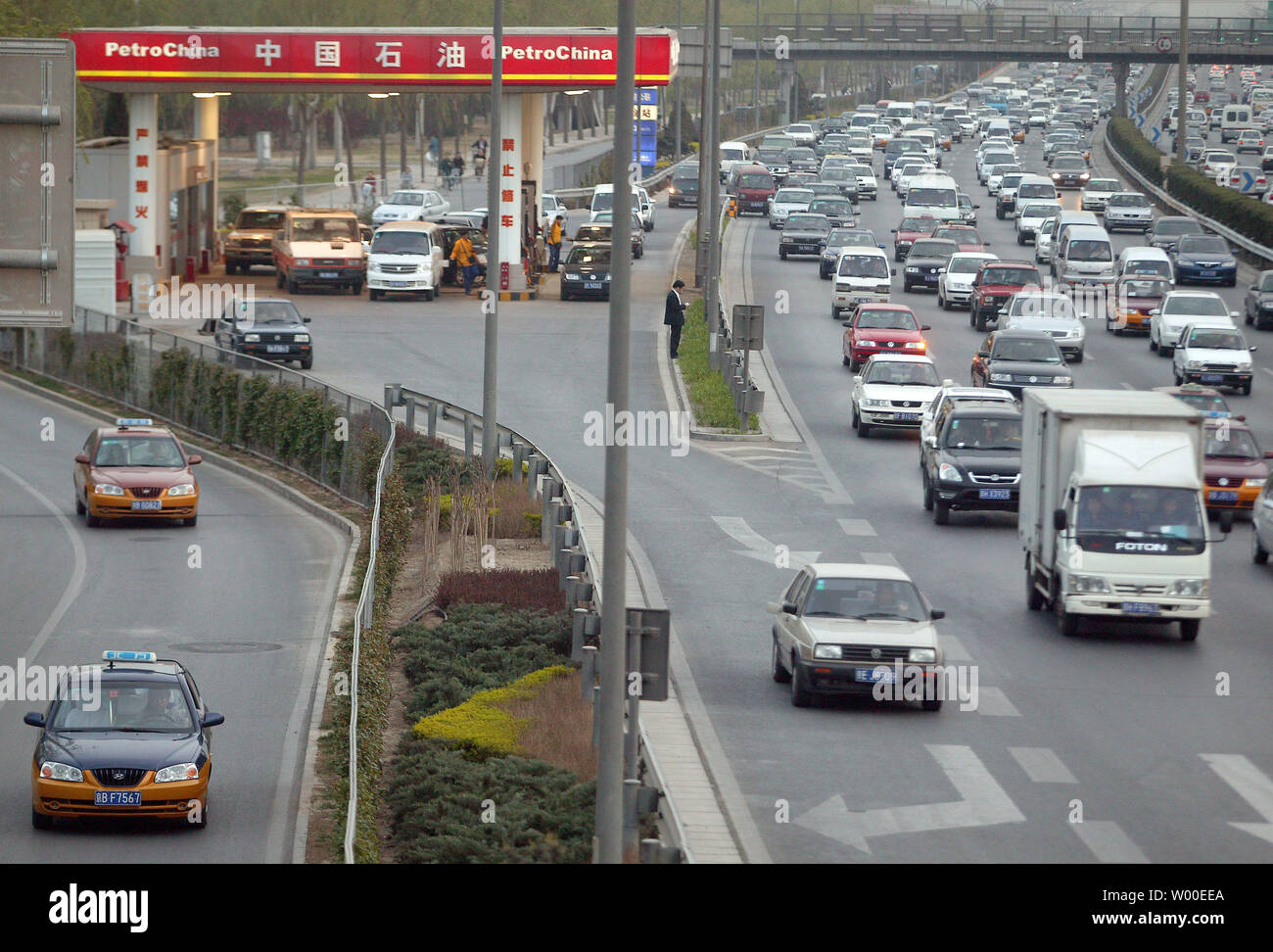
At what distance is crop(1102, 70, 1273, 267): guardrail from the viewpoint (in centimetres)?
6475

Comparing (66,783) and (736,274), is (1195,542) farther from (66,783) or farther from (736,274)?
(736,274)

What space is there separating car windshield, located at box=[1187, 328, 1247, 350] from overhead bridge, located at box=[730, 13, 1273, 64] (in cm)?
6789

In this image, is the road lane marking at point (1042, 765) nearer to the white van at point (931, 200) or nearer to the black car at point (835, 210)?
the black car at point (835, 210)

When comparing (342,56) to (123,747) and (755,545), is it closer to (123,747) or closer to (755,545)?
(755,545)

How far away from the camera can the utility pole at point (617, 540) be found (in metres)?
13.1

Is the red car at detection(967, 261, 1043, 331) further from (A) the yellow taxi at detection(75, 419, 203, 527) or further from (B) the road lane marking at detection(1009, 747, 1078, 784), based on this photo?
(B) the road lane marking at detection(1009, 747, 1078, 784)

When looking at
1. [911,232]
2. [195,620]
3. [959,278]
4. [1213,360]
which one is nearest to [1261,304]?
[959,278]

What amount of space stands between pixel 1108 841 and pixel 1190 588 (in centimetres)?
757

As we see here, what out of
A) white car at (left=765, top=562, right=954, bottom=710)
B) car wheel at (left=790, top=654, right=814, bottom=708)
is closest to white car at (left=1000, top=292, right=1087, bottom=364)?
white car at (left=765, top=562, right=954, bottom=710)

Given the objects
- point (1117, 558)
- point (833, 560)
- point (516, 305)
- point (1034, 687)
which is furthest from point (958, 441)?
point (516, 305)

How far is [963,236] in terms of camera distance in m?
63.1

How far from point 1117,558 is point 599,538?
26.2ft

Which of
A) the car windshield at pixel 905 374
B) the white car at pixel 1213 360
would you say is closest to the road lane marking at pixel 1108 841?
the car windshield at pixel 905 374

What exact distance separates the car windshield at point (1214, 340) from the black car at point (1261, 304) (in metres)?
9.30
